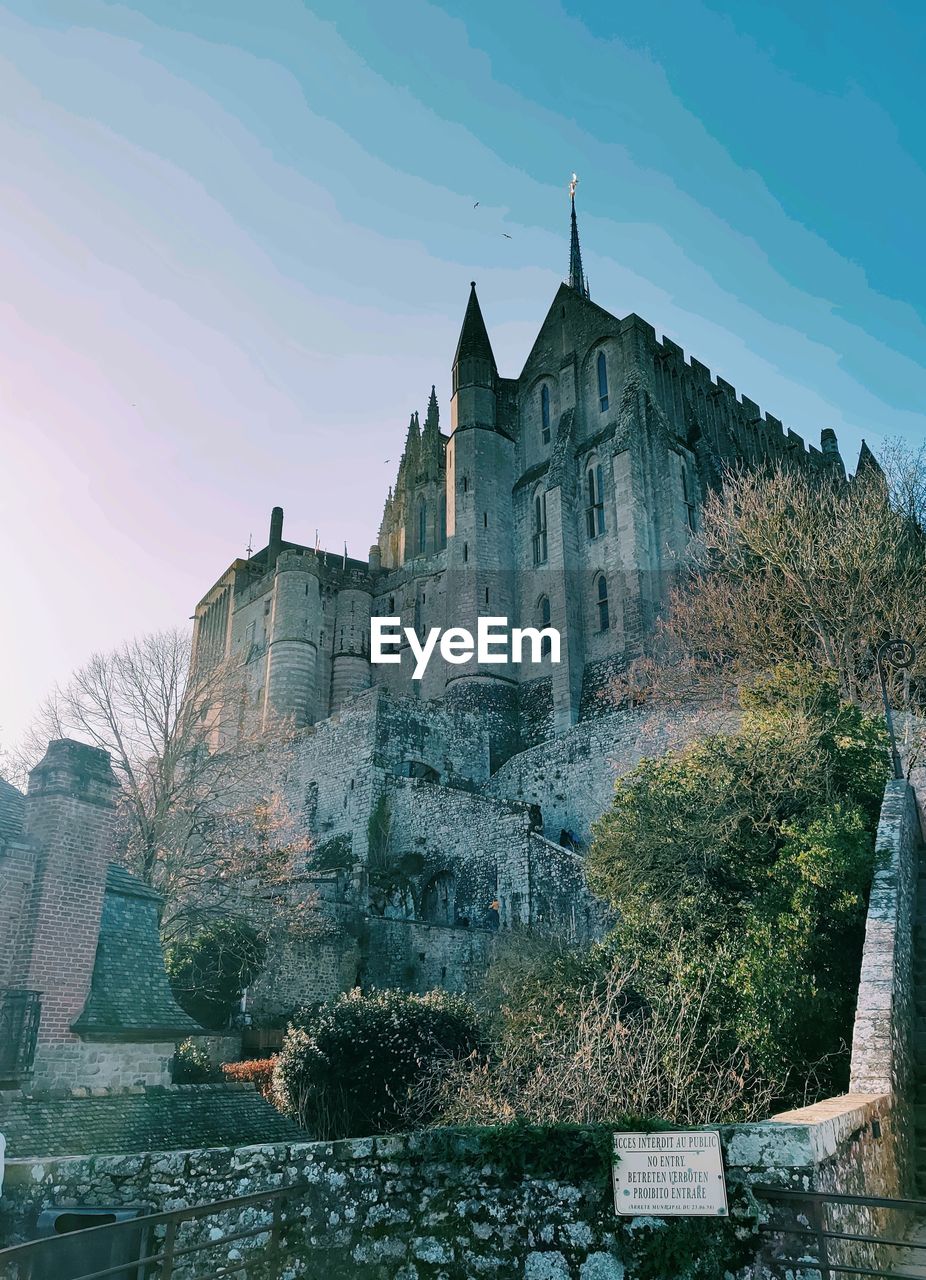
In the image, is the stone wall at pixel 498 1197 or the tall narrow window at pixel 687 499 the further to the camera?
the tall narrow window at pixel 687 499

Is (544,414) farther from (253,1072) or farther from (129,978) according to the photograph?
(129,978)

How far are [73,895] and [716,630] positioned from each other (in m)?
20.3

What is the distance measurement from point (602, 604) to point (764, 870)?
78.6 ft

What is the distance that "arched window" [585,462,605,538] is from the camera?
3725 centimetres

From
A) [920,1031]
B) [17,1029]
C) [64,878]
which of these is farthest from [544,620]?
[17,1029]

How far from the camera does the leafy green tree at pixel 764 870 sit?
1077cm

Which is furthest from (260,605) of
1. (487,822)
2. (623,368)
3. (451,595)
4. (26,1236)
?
(26,1236)

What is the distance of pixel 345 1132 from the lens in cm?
1429

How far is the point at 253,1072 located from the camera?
17.8 meters

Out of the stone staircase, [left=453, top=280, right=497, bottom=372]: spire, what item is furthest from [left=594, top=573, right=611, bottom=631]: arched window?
the stone staircase

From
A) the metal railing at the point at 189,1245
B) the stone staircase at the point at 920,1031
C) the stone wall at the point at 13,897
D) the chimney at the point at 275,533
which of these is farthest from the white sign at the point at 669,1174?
the chimney at the point at 275,533

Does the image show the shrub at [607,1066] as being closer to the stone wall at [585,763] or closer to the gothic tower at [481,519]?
the stone wall at [585,763]

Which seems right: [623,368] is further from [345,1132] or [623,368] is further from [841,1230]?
[841,1230]

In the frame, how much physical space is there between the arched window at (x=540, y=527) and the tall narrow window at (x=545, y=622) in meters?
1.66
